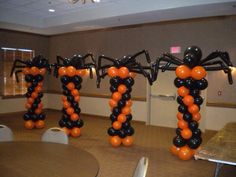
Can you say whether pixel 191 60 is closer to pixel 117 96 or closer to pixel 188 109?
pixel 188 109

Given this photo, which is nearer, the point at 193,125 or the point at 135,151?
the point at 193,125

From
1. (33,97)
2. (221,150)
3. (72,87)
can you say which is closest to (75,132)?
(72,87)

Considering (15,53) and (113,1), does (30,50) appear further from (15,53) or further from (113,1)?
(113,1)

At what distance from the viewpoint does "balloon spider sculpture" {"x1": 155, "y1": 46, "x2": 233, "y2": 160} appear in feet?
14.1

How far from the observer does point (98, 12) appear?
21.4ft

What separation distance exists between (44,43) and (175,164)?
752 cm

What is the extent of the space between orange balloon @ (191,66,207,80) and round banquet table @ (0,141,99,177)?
8.86 ft

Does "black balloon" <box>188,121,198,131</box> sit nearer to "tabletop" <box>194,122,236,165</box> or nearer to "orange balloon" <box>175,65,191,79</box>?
"orange balloon" <box>175,65,191,79</box>

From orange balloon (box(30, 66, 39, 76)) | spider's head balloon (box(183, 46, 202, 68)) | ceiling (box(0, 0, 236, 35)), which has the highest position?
ceiling (box(0, 0, 236, 35))

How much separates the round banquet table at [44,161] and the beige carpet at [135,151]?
5.09 ft

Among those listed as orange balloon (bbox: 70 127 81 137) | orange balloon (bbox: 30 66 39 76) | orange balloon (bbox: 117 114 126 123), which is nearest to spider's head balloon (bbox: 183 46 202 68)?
orange balloon (bbox: 117 114 126 123)

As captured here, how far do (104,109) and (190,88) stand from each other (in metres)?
4.37

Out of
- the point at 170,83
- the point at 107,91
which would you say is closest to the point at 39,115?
the point at 107,91

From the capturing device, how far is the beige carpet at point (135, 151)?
156 inches
